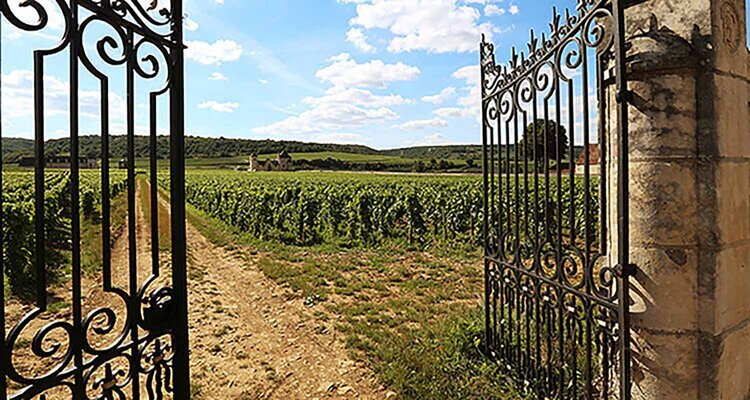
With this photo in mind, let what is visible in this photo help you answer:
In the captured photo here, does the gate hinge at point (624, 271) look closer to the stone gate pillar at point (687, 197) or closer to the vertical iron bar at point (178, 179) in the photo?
the stone gate pillar at point (687, 197)

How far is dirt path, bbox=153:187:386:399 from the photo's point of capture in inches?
168

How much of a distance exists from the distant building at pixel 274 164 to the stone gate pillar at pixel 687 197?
6331 centimetres

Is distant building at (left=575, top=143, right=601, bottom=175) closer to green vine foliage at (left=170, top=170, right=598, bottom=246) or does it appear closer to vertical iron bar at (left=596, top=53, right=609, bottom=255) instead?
vertical iron bar at (left=596, top=53, right=609, bottom=255)

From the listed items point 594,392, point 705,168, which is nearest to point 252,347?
point 594,392

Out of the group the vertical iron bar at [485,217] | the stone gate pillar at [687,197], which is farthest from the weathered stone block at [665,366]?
the vertical iron bar at [485,217]

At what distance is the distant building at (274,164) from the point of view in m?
63.6

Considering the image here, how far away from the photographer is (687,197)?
2316 mm

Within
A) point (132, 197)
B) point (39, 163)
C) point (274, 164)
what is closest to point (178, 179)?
point (132, 197)

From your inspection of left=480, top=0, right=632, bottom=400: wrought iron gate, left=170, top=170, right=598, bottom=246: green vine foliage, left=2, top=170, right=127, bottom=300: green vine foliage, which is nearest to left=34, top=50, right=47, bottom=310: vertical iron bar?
left=480, top=0, right=632, bottom=400: wrought iron gate

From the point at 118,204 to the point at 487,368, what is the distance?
73.5ft

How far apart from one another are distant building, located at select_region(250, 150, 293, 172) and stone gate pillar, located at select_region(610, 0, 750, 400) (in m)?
63.3

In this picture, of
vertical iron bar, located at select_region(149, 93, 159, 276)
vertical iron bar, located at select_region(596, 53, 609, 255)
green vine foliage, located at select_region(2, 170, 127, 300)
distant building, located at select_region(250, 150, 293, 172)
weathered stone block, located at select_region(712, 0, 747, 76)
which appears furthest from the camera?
distant building, located at select_region(250, 150, 293, 172)

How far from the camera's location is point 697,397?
2312mm

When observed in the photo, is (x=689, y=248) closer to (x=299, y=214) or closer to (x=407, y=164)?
(x=299, y=214)
